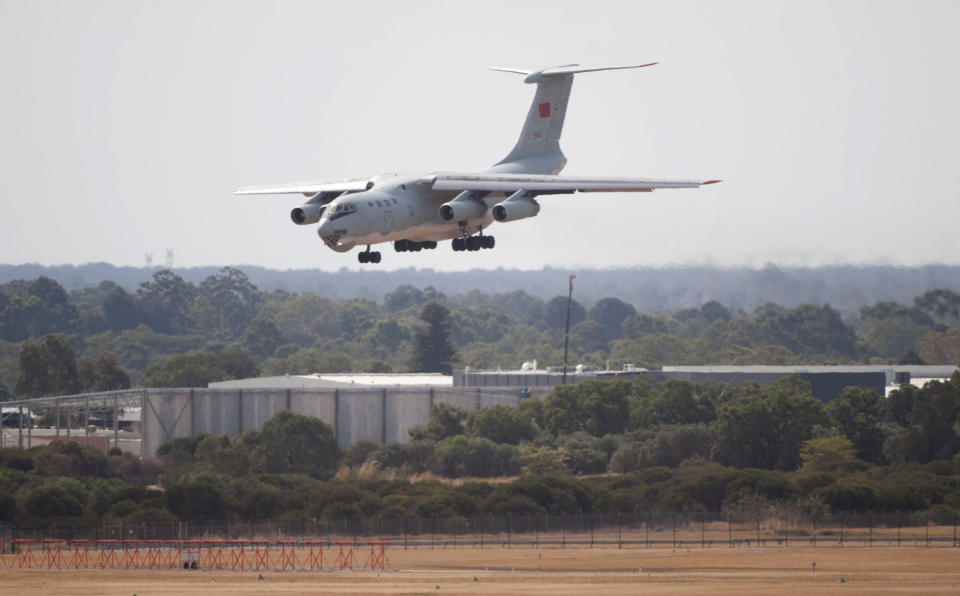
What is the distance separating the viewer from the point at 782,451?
9394cm

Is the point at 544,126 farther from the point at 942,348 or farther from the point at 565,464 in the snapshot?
the point at 942,348

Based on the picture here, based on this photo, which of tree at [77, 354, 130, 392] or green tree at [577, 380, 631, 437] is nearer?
green tree at [577, 380, 631, 437]

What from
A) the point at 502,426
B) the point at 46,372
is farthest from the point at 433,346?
the point at 502,426

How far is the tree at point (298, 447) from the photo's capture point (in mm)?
97125

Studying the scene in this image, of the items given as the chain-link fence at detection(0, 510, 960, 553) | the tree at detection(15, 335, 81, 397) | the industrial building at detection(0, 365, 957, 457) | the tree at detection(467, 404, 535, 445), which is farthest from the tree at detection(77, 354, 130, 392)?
the chain-link fence at detection(0, 510, 960, 553)

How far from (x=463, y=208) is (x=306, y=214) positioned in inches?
207

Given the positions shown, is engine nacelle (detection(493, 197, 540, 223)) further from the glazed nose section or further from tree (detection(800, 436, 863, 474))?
tree (detection(800, 436, 863, 474))

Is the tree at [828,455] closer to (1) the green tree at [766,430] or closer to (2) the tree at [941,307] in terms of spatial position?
(1) the green tree at [766,430]

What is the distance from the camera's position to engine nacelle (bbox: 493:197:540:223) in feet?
180

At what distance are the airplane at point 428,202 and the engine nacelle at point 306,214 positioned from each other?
1.3 inches

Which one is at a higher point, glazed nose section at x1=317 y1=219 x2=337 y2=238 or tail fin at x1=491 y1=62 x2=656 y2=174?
tail fin at x1=491 y1=62 x2=656 y2=174

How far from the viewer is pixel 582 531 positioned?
234ft

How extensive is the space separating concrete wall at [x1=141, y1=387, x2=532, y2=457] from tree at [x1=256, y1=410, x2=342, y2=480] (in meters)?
8.49

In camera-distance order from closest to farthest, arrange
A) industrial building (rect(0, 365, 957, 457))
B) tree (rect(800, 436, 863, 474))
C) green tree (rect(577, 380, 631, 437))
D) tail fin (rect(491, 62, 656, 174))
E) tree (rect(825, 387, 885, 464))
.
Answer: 1. tail fin (rect(491, 62, 656, 174))
2. tree (rect(800, 436, 863, 474))
3. tree (rect(825, 387, 885, 464))
4. green tree (rect(577, 380, 631, 437))
5. industrial building (rect(0, 365, 957, 457))
